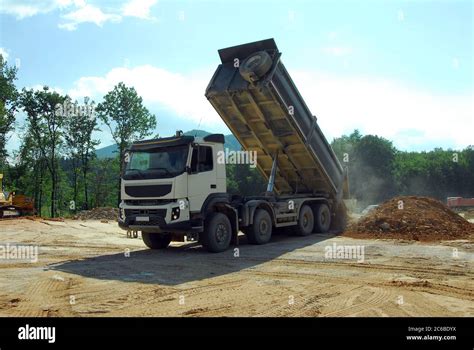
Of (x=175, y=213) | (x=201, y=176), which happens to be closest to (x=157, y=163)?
(x=201, y=176)

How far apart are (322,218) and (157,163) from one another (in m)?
7.02

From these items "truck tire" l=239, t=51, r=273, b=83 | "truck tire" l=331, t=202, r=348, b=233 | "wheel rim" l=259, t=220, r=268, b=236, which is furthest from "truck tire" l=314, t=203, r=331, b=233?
"truck tire" l=239, t=51, r=273, b=83

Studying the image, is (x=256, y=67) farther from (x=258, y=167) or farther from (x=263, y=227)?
(x=263, y=227)

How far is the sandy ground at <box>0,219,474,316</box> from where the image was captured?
5965 millimetres

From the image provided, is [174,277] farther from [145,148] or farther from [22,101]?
[22,101]

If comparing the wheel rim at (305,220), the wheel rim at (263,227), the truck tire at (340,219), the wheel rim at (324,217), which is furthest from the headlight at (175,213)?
the truck tire at (340,219)

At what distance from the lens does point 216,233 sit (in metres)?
11.0

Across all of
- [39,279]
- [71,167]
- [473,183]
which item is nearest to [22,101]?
[71,167]

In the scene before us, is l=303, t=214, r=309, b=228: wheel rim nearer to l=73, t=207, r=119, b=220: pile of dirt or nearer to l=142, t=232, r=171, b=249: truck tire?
l=142, t=232, r=171, b=249: truck tire

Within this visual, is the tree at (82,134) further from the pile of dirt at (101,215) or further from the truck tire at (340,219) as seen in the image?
the truck tire at (340,219)

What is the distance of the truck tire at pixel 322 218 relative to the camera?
1509 cm
